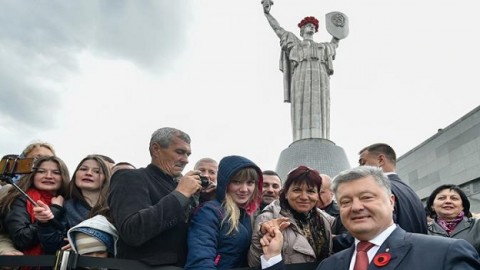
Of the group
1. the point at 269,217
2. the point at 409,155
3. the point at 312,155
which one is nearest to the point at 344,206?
the point at 269,217

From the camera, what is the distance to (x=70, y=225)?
125 inches

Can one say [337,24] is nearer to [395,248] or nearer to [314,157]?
[314,157]

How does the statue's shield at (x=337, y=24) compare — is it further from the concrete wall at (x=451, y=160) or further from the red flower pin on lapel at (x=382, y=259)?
the red flower pin on lapel at (x=382, y=259)

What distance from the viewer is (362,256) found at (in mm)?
2174

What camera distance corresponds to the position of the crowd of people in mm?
2174

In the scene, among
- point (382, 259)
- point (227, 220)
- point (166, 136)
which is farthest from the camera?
point (166, 136)

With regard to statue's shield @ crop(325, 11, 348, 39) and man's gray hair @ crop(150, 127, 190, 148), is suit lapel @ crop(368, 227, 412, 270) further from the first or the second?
statue's shield @ crop(325, 11, 348, 39)

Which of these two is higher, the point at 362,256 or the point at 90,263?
the point at 362,256

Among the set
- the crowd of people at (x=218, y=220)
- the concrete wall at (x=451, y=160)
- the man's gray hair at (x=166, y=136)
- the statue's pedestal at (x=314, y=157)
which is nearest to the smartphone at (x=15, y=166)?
the crowd of people at (x=218, y=220)

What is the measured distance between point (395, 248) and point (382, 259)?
9 centimetres

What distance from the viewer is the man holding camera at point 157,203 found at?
2.53 metres

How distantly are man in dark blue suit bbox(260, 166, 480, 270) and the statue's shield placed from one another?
12.4 meters

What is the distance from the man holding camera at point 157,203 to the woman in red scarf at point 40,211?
22.4 inches

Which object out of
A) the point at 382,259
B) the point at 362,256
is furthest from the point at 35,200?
the point at 382,259
